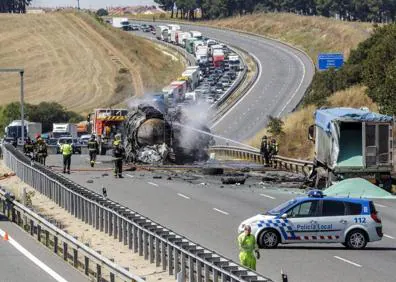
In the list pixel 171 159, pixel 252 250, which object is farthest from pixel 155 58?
pixel 252 250

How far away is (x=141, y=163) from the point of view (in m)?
54.1

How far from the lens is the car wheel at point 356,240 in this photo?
2903cm

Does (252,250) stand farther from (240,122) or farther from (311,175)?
(240,122)

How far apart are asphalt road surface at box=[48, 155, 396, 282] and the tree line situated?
14362 millimetres

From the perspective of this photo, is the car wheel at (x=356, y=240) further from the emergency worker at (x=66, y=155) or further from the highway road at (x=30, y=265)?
the emergency worker at (x=66, y=155)

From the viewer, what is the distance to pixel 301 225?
2897 centimetres

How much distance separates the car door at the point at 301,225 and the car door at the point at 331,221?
0.50 ft

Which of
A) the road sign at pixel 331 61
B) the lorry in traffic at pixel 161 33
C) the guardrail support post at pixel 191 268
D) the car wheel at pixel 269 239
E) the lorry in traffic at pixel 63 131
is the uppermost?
the lorry in traffic at pixel 161 33

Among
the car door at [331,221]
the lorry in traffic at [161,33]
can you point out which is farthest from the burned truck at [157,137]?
the lorry in traffic at [161,33]

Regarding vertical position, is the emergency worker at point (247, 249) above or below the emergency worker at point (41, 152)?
above

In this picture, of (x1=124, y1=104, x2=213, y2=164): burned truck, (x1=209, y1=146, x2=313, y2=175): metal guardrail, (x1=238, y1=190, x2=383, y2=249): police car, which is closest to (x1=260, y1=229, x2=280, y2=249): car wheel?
(x1=238, y1=190, x2=383, y2=249): police car

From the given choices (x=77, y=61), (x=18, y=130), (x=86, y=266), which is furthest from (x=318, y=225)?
(x=77, y=61)

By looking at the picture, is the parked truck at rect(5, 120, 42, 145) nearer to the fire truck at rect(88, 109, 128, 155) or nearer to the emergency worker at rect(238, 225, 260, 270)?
the fire truck at rect(88, 109, 128, 155)

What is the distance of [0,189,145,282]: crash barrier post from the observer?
21770mm
